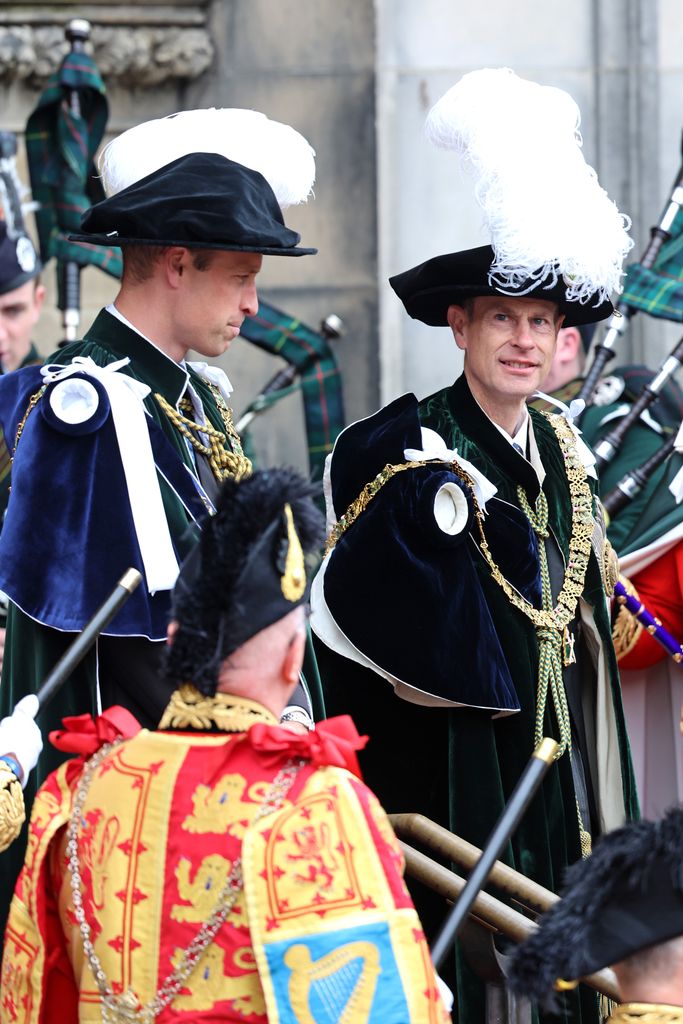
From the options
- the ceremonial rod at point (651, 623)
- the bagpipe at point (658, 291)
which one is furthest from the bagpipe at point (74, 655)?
the bagpipe at point (658, 291)

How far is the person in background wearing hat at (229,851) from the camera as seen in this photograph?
111 inches

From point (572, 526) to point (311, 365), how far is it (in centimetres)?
226

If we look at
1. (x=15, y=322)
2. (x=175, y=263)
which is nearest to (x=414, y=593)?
(x=175, y=263)

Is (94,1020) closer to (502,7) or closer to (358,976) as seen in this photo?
(358,976)

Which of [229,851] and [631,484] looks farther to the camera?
[631,484]

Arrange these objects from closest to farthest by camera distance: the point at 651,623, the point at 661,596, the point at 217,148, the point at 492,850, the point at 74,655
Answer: the point at 492,850 < the point at 74,655 < the point at 217,148 < the point at 651,623 < the point at 661,596

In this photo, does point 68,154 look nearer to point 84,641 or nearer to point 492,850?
point 84,641

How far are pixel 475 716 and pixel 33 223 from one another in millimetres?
3389

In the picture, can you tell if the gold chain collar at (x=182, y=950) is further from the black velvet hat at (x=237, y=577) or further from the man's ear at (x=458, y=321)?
the man's ear at (x=458, y=321)

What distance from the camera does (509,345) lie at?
15.3ft

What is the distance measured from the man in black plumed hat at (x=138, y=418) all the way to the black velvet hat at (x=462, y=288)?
1.56ft

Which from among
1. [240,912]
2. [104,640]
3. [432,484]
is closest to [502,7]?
[432,484]

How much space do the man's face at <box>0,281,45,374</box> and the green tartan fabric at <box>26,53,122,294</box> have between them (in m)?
0.10

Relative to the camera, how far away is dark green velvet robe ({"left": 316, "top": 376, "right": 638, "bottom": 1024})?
441 centimetres
